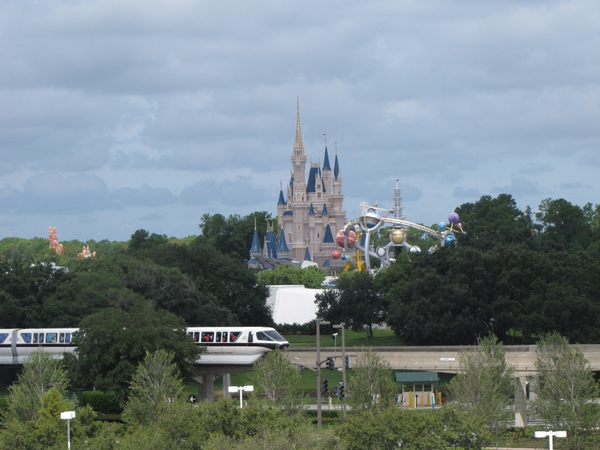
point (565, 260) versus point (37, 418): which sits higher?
point (565, 260)

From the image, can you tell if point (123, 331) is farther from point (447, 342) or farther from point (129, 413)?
point (447, 342)

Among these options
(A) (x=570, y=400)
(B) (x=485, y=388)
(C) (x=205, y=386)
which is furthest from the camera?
(C) (x=205, y=386)

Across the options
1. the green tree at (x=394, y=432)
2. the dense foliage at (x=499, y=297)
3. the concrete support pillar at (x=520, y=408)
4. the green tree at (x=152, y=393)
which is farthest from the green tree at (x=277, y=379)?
the dense foliage at (x=499, y=297)

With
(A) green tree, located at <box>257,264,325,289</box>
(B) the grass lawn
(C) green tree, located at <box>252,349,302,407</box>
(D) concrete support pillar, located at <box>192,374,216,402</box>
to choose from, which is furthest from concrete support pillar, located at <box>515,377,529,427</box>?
(A) green tree, located at <box>257,264,325,289</box>

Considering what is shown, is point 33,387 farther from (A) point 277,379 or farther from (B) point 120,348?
(B) point 120,348

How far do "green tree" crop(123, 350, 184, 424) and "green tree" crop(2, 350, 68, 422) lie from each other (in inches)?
156

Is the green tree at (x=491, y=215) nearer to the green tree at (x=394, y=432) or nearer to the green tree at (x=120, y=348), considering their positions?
the green tree at (x=120, y=348)

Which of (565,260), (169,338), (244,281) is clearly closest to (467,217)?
(244,281)

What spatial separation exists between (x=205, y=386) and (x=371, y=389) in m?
27.8

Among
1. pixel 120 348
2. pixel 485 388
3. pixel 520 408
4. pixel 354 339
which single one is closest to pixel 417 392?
pixel 520 408

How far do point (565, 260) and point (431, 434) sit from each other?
52748 millimetres

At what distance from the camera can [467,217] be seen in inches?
7554

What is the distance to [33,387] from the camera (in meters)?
69.4

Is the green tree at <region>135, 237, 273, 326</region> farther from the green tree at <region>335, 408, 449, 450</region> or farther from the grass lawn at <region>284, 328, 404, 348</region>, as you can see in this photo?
the green tree at <region>335, 408, 449, 450</region>
